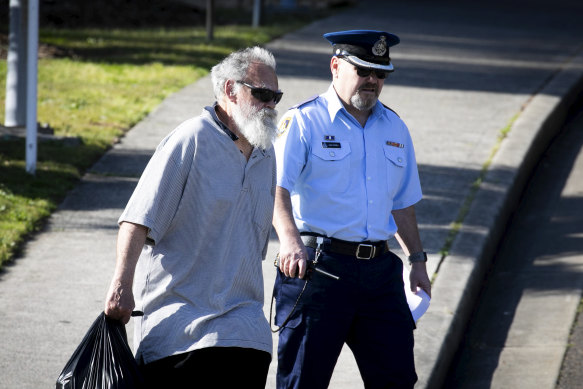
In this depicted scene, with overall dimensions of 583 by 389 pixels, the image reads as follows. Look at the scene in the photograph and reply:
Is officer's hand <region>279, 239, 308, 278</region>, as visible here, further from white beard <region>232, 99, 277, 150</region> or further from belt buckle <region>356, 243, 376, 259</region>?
white beard <region>232, 99, 277, 150</region>

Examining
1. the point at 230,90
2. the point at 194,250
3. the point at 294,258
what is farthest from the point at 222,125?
the point at 294,258

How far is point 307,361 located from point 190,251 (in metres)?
0.93

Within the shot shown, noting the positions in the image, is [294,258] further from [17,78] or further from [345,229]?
[17,78]

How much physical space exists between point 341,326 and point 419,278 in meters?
0.51

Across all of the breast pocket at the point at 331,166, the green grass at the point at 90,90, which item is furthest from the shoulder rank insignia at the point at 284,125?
the green grass at the point at 90,90

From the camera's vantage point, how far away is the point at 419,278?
429cm

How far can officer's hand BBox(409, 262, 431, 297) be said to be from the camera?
14.1ft

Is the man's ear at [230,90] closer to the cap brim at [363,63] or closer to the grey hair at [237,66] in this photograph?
the grey hair at [237,66]

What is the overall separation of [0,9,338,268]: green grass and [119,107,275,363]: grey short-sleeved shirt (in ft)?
10.4

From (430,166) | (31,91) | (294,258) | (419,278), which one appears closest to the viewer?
(294,258)

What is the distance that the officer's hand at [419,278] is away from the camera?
14.1ft

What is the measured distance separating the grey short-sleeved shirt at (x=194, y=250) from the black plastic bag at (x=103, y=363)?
165 millimetres

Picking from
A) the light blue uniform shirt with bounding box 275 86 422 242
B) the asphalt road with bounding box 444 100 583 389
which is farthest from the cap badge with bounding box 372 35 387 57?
the asphalt road with bounding box 444 100 583 389

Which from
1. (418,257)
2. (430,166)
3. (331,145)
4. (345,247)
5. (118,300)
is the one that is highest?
(331,145)
